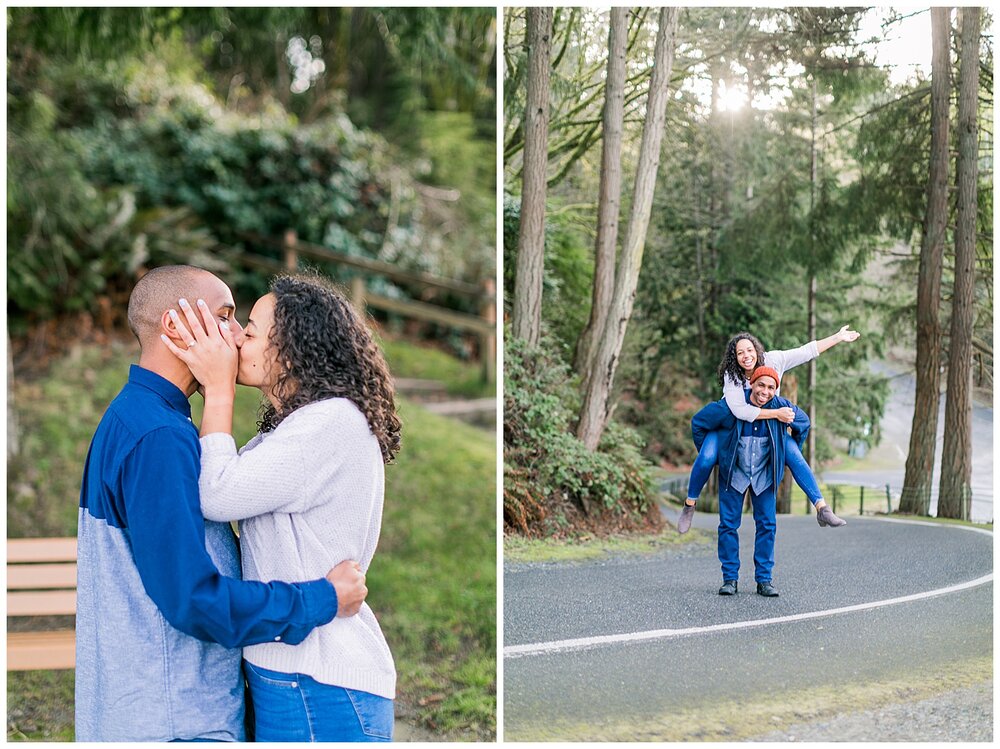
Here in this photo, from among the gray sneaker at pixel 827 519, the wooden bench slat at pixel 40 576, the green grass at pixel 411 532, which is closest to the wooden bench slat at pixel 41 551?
the wooden bench slat at pixel 40 576

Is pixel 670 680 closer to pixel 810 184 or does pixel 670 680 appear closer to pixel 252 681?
pixel 252 681

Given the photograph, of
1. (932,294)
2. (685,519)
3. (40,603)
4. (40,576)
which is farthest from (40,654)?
(932,294)

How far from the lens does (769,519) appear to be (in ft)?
8.60

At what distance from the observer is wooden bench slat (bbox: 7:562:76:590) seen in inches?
140

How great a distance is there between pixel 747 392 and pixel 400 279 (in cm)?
624

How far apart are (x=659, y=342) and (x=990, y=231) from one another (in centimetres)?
101

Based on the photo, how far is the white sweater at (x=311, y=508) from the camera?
66.4 inches

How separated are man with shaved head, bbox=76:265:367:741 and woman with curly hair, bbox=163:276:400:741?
49mm

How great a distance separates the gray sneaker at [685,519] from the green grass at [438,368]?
527cm

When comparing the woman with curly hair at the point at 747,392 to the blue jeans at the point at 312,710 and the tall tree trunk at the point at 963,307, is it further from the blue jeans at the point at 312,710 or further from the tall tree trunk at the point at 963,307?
the blue jeans at the point at 312,710

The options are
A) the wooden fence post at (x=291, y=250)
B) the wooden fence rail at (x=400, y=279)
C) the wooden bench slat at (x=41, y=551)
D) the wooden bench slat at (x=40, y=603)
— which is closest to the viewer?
the wooden bench slat at (x=40, y=603)

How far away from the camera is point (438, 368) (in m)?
8.59

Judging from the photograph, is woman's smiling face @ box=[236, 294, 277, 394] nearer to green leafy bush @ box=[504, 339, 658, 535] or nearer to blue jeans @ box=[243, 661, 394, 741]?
blue jeans @ box=[243, 661, 394, 741]

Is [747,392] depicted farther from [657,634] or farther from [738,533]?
[657,634]
